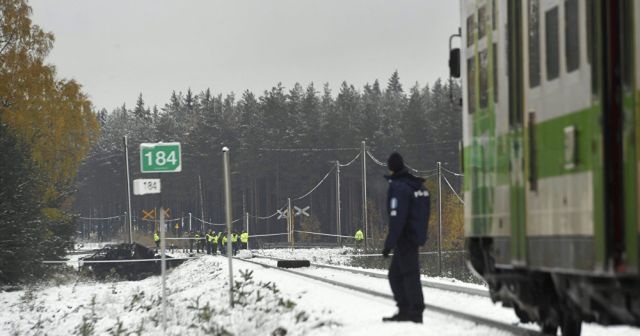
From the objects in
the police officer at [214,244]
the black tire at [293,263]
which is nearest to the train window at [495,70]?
the black tire at [293,263]

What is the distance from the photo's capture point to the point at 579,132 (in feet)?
23.9

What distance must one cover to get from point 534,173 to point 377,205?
111 meters

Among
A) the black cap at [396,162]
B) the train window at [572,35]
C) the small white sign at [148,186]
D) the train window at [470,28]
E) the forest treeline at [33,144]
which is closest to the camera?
the train window at [572,35]

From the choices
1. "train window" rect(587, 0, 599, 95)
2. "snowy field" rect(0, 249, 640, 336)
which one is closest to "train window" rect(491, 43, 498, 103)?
"snowy field" rect(0, 249, 640, 336)

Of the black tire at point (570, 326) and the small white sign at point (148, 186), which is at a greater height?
the small white sign at point (148, 186)

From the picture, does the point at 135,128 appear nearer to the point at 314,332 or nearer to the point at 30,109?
the point at 30,109

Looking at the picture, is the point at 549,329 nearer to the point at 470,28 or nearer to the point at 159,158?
the point at 470,28

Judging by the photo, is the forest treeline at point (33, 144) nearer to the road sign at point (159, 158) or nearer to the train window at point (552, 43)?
the road sign at point (159, 158)

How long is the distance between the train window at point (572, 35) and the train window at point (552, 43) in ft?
0.76

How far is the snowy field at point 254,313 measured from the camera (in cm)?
1267

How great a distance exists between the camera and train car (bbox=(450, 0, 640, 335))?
6719 millimetres

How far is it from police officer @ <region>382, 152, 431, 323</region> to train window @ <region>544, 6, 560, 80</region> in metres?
3.33

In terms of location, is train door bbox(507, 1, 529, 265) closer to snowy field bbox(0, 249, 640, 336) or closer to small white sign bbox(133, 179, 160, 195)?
snowy field bbox(0, 249, 640, 336)

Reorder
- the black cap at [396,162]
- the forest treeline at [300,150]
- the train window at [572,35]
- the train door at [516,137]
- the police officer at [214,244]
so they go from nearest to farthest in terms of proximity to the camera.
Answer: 1. the train window at [572,35]
2. the train door at [516,137]
3. the black cap at [396,162]
4. the police officer at [214,244]
5. the forest treeline at [300,150]
